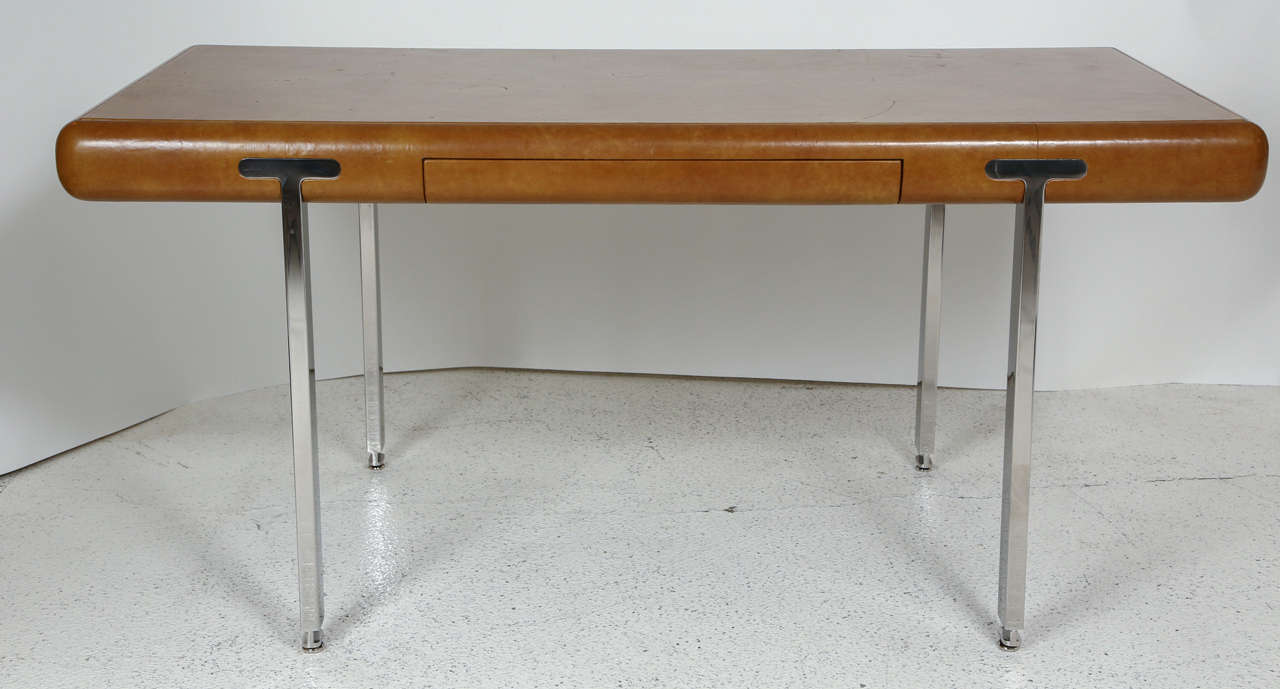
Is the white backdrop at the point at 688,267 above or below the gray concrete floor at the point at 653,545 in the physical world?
above

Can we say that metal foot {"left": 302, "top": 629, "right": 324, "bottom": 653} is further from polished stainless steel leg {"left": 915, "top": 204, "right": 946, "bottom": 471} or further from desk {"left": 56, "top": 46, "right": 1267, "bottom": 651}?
polished stainless steel leg {"left": 915, "top": 204, "right": 946, "bottom": 471}

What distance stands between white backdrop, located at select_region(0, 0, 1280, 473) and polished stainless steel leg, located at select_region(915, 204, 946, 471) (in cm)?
47

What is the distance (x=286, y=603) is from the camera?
5.60 feet

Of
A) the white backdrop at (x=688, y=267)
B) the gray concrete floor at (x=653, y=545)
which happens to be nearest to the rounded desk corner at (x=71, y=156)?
the gray concrete floor at (x=653, y=545)

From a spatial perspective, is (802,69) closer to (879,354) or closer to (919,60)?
(919,60)

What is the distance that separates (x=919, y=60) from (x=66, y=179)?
3.83ft

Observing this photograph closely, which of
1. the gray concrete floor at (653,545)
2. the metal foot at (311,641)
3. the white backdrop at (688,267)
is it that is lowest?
the gray concrete floor at (653,545)

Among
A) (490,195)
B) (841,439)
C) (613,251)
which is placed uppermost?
(490,195)

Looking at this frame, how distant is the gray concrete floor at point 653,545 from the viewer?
157 cm

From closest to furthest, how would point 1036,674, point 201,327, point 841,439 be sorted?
point 1036,674 → point 841,439 → point 201,327

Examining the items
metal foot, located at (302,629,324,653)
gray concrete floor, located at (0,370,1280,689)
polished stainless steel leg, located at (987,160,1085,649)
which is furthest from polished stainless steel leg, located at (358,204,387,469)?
polished stainless steel leg, located at (987,160,1085,649)

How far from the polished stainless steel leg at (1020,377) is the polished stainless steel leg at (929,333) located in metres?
0.48

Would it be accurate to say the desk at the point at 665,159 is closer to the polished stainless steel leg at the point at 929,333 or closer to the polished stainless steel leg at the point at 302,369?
the polished stainless steel leg at the point at 302,369

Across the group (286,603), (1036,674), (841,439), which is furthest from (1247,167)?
(286,603)
